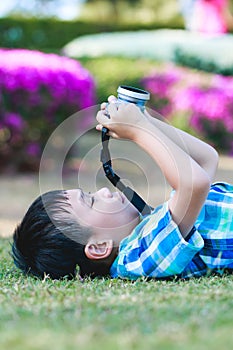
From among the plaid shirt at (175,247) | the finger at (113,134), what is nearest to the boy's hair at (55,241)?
the plaid shirt at (175,247)

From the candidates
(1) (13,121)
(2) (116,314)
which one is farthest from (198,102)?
(2) (116,314)

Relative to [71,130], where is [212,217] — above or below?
above

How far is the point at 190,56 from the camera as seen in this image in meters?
13.1

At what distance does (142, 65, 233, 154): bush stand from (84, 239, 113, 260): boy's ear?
8.00m

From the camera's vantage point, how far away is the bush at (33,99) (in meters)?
8.40

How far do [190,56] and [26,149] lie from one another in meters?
5.31

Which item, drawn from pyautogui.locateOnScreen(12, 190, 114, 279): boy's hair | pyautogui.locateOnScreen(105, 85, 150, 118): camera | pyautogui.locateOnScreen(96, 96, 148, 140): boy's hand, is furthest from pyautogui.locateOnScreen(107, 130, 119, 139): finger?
pyautogui.locateOnScreen(12, 190, 114, 279): boy's hair

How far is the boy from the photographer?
2773 mm

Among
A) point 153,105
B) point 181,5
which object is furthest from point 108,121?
point 181,5

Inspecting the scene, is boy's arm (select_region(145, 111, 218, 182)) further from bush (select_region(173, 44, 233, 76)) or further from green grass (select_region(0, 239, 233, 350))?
bush (select_region(173, 44, 233, 76))

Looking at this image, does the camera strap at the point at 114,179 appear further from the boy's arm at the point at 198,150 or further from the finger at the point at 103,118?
the boy's arm at the point at 198,150

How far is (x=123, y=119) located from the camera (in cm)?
285

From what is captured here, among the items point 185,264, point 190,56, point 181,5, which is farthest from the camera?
point 181,5

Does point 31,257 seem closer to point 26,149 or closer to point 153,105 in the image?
point 26,149
